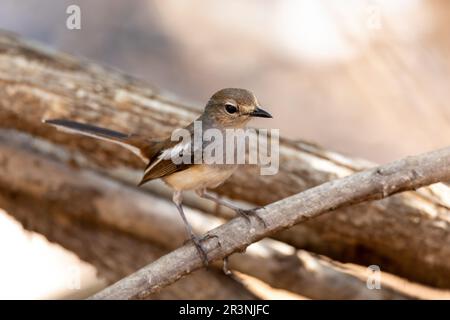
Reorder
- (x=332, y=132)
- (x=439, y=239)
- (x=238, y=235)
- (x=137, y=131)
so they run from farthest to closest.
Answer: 1. (x=332, y=132)
2. (x=137, y=131)
3. (x=439, y=239)
4. (x=238, y=235)

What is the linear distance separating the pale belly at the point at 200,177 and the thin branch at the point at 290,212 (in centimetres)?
21

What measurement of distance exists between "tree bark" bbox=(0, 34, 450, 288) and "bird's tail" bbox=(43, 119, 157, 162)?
44 centimetres

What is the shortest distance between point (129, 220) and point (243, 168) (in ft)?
2.14

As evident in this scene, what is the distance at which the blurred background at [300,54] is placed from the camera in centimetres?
488

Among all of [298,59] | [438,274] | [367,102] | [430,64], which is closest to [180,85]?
[298,59]

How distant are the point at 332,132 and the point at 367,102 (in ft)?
1.36

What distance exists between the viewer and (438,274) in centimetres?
350

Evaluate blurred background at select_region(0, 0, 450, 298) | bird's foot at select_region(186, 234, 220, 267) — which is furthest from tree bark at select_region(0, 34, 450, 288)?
blurred background at select_region(0, 0, 450, 298)

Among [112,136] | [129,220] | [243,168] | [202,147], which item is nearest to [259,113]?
[202,147]

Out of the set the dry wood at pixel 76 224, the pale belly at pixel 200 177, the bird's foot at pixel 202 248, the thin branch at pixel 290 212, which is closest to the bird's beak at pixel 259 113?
the pale belly at pixel 200 177

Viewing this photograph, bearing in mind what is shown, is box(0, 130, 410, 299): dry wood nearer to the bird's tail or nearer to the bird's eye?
the bird's tail

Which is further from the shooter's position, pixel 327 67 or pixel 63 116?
pixel 327 67

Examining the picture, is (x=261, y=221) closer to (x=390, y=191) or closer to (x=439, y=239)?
(x=390, y=191)

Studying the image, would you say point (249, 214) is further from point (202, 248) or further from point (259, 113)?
point (259, 113)
